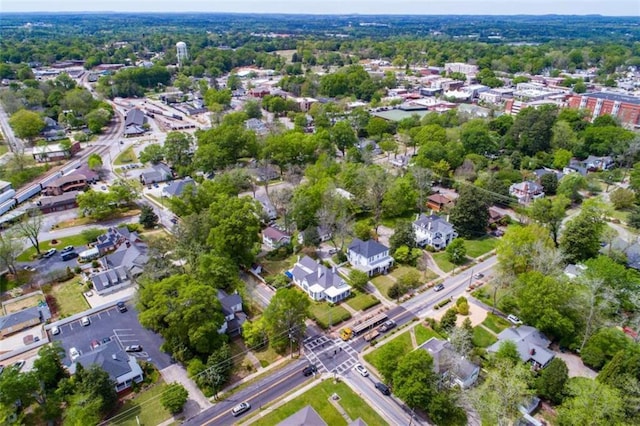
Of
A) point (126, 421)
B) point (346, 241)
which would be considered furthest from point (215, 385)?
point (346, 241)

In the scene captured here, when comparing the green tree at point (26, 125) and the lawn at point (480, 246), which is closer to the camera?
the lawn at point (480, 246)

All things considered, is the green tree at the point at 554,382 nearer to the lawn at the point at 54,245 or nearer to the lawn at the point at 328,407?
the lawn at the point at 328,407

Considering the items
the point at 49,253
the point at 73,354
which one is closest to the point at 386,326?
the point at 73,354

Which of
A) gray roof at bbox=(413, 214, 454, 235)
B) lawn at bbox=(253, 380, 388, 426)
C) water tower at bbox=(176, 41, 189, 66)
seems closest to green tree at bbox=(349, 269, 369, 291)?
lawn at bbox=(253, 380, 388, 426)

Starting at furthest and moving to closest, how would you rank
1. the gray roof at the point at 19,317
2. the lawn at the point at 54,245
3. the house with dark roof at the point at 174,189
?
the house with dark roof at the point at 174,189 → the lawn at the point at 54,245 → the gray roof at the point at 19,317

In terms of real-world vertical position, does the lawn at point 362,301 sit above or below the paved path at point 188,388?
below

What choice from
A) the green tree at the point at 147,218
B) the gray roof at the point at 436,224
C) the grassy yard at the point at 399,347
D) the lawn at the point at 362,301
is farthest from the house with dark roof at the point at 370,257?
the green tree at the point at 147,218
